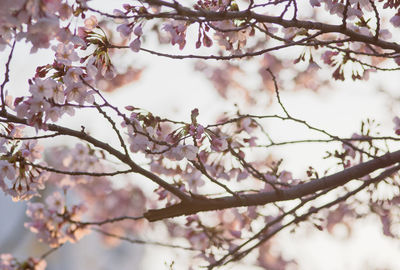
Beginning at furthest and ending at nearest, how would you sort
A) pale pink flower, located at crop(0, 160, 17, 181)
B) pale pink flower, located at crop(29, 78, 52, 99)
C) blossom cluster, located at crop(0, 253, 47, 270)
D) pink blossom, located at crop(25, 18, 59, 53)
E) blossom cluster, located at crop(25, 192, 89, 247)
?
blossom cluster, located at crop(25, 192, 89, 247) → blossom cluster, located at crop(0, 253, 47, 270) → pale pink flower, located at crop(0, 160, 17, 181) → pale pink flower, located at crop(29, 78, 52, 99) → pink blossom, located at crop(25, 18, 59, 53)

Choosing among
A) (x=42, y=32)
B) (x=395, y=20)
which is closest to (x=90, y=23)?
(x=42, y=32)

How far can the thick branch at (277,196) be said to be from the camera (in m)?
2.76

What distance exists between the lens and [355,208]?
5.38 meters

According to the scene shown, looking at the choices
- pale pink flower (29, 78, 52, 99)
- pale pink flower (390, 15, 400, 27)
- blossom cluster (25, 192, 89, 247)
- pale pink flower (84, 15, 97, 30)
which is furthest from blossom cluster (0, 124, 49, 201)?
pale pink flower (390, 15, 400, 27)

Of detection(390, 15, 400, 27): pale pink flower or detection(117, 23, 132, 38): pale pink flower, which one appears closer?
detection(117, 23, 132, 38): pale pink flower

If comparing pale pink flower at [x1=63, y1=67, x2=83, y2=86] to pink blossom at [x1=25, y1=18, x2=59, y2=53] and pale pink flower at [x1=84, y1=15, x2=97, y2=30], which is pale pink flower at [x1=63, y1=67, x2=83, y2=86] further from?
pink blossom at [x1=25, y1=18, x2=59, y2=53]

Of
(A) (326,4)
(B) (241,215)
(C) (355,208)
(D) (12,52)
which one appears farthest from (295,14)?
(C) (355,208)

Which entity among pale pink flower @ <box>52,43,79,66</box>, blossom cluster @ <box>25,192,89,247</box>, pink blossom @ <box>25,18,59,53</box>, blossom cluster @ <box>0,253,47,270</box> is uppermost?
blossom cluster @ <box>25,192,89,247</box>

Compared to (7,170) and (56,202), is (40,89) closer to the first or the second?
(7,170)

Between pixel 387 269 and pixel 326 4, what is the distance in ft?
36.6

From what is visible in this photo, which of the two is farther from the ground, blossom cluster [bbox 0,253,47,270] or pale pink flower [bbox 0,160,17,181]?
blossom cluster [bbox 0,253,47,270]

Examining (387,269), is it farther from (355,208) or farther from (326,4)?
(326,4)

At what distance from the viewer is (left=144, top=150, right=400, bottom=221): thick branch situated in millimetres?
2760

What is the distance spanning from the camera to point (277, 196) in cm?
280
